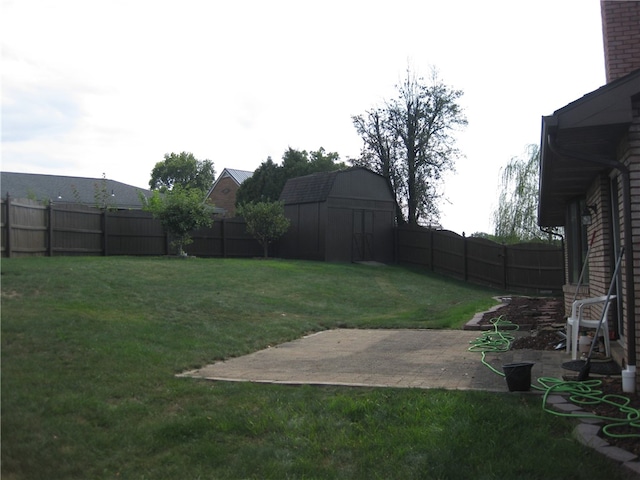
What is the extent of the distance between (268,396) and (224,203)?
135 ft

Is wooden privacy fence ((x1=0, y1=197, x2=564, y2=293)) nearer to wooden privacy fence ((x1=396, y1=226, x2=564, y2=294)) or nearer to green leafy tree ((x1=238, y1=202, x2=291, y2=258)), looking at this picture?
wooden privacy fence ((x1=396, y1=226, x2=564, y2=294))

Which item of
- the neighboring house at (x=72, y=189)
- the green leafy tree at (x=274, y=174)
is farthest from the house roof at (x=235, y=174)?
the neighboring house at (x=72, y=189)

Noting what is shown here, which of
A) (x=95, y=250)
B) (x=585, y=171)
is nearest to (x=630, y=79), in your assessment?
(x=585, y=171)

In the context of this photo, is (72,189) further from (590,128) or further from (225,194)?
(590,128)

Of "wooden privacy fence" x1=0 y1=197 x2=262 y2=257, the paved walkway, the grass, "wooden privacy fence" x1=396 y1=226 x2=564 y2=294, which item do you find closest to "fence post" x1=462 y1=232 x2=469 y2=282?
"wooden privacy fence" x1=396 y1=226 x2=564 y2=294

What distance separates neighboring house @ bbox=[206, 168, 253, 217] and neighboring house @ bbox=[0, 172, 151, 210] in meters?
10.6

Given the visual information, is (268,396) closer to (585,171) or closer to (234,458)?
(234,458)

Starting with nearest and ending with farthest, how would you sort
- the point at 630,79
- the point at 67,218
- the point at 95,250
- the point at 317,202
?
the point at 630,79 < the point at 67,218 < the point at 95,250 < the point at 317,202

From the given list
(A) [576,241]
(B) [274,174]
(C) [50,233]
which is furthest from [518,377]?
(B) [274,174]

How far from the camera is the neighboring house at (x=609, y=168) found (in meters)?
5.27

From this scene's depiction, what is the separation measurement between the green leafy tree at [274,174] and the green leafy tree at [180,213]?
52.6ft

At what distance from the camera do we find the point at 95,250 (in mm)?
21094

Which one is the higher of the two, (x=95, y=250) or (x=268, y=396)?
(x=95, y=250)

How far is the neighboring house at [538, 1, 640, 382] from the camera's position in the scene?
527 centimetres
